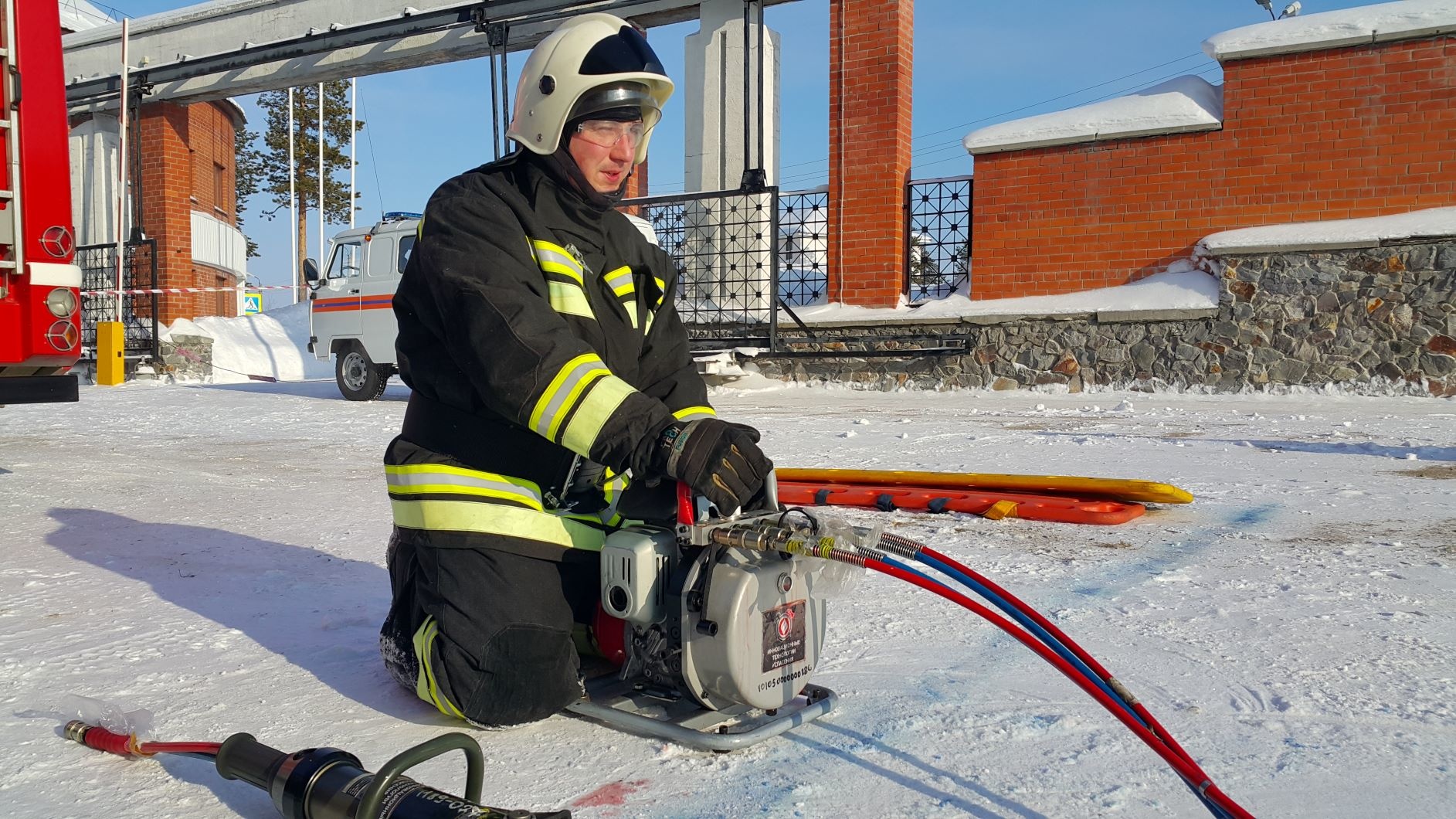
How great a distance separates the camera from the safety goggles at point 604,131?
2.30 metres

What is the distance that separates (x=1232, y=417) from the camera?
813cm

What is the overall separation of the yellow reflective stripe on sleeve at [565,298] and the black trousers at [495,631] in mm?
493

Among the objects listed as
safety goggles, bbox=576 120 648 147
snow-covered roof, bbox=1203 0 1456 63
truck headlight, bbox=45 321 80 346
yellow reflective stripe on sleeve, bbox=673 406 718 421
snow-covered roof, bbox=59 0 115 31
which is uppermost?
snow-covered roof, bbox=59 0 115 31

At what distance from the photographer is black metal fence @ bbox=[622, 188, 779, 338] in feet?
43.6

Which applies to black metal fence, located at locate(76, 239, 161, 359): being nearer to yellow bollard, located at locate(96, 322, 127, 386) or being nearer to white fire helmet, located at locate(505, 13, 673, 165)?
yellow bollard, located at locate(96, 322, 127, 386)

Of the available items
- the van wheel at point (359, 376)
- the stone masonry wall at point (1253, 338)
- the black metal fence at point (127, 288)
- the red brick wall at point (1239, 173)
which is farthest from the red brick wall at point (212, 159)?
the red brick wall at point (1239, 173)

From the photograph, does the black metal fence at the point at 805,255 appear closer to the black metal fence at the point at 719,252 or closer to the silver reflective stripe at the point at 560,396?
the black metal fence at the point at 719,252

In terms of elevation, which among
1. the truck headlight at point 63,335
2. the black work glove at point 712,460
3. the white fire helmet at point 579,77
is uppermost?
the white fire helmet at point 579,77

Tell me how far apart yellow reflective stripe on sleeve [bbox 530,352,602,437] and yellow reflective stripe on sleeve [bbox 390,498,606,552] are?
0.25 meters

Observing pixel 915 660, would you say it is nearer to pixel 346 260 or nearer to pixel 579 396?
pixel 579 396

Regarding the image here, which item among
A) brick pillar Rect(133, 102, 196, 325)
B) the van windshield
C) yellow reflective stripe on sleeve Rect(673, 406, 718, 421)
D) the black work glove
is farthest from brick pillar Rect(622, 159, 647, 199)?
the black work glove

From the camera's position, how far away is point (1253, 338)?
1020cm

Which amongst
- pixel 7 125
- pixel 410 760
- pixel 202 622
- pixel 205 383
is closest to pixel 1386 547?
pixel 410 760

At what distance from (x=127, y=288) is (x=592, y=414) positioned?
60.8 feet
